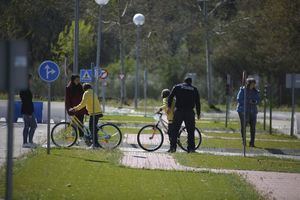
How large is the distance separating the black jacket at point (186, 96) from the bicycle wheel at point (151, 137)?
103cm

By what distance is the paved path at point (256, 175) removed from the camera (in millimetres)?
12148

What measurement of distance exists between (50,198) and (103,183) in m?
1.84

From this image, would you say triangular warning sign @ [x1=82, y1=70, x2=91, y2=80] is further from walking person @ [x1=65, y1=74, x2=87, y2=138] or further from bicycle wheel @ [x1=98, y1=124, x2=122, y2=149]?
bicycle wheel @ [x1=98, y1=124, x2=122, y2=149]

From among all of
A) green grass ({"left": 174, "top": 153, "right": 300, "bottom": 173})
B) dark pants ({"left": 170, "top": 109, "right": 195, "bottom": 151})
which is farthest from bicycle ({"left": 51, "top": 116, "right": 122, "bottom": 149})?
green grass ({"left": 174, "top": 153, "right": 300, "bottom": 173})

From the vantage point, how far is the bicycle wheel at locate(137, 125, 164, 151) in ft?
62.5

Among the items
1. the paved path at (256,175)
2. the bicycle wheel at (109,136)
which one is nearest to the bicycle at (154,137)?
the bicycle wheel at (109,136)

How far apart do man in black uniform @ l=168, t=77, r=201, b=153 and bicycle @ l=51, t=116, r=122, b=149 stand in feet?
4.67

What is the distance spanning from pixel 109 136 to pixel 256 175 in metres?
5.38

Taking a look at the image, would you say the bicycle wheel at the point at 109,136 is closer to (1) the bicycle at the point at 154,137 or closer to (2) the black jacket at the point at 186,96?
(1) the bicycle at the point at 154,137

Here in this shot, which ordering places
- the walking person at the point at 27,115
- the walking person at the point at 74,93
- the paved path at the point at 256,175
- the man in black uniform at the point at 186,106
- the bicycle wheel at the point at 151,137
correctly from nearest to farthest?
the paved path at the point at 256,175, the man in black uniform at the point at 186,106, the walking person at the point at 27,115, the bicycle wheel at the point at 151,137, the walking person at the point at 74,93

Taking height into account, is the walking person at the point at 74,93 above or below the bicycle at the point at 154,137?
above

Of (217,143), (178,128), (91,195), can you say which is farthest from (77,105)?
(91,195)

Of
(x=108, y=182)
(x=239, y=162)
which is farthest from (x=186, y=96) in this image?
(x=108, y=182)

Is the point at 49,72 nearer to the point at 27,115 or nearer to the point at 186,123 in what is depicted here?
the point at 27,115
